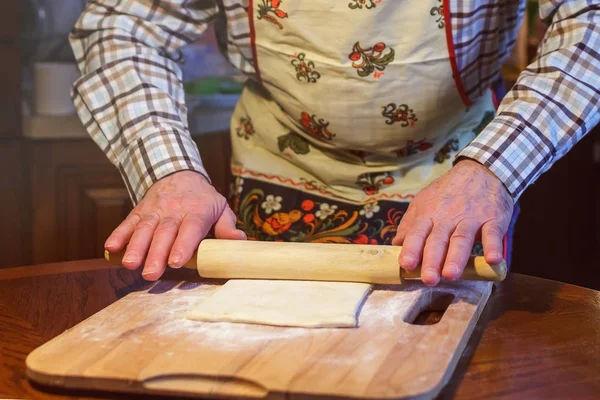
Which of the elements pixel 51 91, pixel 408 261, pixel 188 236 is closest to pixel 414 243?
pixel 408 261

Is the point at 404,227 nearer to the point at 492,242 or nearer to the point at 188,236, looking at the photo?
the point at 492,242

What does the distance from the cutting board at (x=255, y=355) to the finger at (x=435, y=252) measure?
1.5 inches

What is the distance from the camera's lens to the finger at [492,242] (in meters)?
0.84

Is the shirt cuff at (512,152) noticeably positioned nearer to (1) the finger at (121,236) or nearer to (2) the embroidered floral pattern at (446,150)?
(2) the embroidered floral pattern at (446,150)

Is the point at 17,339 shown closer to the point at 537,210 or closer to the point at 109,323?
the point at 109,323

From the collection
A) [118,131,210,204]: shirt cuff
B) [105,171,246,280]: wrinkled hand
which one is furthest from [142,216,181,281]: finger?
[118,131,210,204]: shirt cuff

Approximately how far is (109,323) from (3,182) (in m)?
1.17

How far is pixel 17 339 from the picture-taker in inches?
32.1

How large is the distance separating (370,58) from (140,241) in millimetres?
400

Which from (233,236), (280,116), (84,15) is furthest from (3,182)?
(233,236)

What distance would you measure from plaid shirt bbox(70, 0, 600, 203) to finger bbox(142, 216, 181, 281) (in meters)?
0.12

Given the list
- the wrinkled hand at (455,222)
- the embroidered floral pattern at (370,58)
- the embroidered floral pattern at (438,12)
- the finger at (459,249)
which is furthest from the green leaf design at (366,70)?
the finger at (459,249)

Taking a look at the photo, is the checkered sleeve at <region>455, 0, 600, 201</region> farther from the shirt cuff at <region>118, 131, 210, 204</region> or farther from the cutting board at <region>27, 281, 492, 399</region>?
the shirt cuff at <region>118, 131, 210, 204</region>

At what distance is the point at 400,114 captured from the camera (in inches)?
45.0
